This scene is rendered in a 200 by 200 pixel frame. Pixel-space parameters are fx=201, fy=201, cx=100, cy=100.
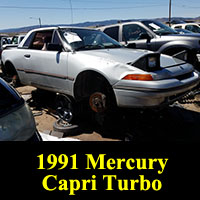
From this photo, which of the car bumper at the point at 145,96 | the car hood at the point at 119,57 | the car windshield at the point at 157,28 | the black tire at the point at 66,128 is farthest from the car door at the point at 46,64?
the car windshield at the point at 157,28

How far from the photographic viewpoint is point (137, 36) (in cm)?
616

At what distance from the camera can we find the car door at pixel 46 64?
3412 millimetres

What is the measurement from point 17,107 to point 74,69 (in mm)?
1507

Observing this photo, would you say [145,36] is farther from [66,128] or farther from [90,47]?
[66,128]

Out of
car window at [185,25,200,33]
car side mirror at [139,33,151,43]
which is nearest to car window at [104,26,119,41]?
car side mirror at [139,33,151,43]

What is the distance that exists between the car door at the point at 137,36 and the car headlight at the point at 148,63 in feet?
10.3

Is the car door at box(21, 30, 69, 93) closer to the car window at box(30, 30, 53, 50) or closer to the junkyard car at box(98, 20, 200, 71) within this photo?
the car window at box(30, 30, 53, 50)

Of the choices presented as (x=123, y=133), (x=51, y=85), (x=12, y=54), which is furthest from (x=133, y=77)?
(x=12, y=54)

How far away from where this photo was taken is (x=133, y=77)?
8.51ft

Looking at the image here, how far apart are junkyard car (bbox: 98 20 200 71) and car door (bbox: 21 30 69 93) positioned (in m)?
2.06

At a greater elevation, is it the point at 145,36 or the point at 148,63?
the point at 145,36

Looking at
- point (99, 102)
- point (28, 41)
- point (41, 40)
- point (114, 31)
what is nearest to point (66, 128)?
point (99, 102)

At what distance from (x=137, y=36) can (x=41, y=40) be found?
10.3ft

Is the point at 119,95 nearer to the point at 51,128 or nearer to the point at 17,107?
the point at 17,107
